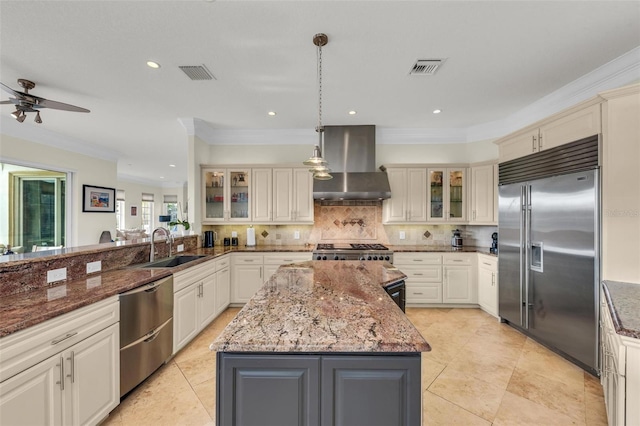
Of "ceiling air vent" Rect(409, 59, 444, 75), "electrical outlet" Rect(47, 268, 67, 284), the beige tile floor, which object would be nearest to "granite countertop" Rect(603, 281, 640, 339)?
the beige tile floor

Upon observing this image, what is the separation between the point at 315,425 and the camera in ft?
3.57

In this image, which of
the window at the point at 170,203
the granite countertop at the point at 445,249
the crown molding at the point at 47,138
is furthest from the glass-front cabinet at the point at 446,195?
the window at the point at 170,203

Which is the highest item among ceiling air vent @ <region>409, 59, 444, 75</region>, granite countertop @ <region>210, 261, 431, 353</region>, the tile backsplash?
ceiling air vent @ <region>409, 59, 444, 75</region>

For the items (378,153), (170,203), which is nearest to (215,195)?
(378,153)

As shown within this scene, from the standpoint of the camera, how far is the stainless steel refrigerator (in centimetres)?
226

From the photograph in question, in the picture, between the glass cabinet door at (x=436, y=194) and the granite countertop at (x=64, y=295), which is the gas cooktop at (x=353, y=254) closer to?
the glass cabinet door at (x=436, y=194)

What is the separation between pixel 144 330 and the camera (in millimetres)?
2121

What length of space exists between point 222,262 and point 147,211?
9848 mm

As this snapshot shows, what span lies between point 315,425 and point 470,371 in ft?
6.55

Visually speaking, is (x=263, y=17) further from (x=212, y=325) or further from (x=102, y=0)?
(x=212, y=325)

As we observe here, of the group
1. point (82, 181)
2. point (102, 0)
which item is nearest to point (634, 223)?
point (102, 0)

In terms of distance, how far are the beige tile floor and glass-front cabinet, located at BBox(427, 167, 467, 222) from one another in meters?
1.81

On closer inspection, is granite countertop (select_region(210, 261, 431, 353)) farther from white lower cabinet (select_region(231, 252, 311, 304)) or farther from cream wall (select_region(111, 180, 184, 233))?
cream wall (select_region(111, 180, 184, 233))

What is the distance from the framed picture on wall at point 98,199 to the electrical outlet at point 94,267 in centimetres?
430
